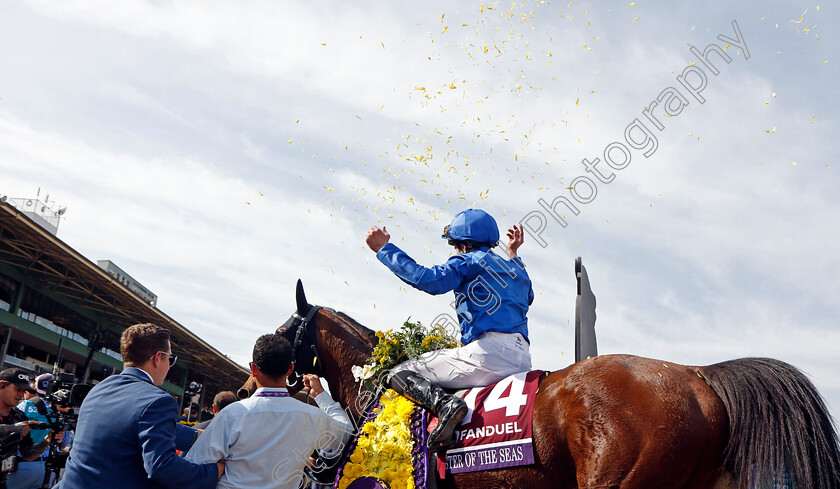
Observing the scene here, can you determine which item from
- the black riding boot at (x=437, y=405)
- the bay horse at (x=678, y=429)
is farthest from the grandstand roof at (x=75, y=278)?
the bay horse at (x=678, y=429)

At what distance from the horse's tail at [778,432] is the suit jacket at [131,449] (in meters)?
2.44

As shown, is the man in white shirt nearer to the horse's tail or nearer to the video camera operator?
the horse's tail

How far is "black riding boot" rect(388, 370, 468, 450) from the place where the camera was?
3.35 metres

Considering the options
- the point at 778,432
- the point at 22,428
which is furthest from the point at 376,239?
the point at 22,428

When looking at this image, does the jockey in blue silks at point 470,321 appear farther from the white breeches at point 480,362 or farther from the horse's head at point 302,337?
the horse's head at point 302,337

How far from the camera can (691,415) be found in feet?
9.07

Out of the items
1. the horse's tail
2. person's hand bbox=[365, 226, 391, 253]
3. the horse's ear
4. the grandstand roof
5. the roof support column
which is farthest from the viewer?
the roof support column

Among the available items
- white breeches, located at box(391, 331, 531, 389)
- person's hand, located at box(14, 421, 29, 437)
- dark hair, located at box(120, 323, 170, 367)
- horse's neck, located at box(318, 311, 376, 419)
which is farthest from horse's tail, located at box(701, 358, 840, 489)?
person's hand, located at box(14, 421, 29, 437)

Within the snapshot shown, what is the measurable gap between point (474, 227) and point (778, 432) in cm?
200

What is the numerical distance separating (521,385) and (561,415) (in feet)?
1.05

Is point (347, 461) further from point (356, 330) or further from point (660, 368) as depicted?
point (660, 368)

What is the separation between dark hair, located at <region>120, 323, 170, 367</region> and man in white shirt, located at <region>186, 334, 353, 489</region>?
18.6 inches

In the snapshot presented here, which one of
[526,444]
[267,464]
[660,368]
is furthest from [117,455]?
[660,368]

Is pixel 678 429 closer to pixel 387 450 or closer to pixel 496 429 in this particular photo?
pixel 496 429
